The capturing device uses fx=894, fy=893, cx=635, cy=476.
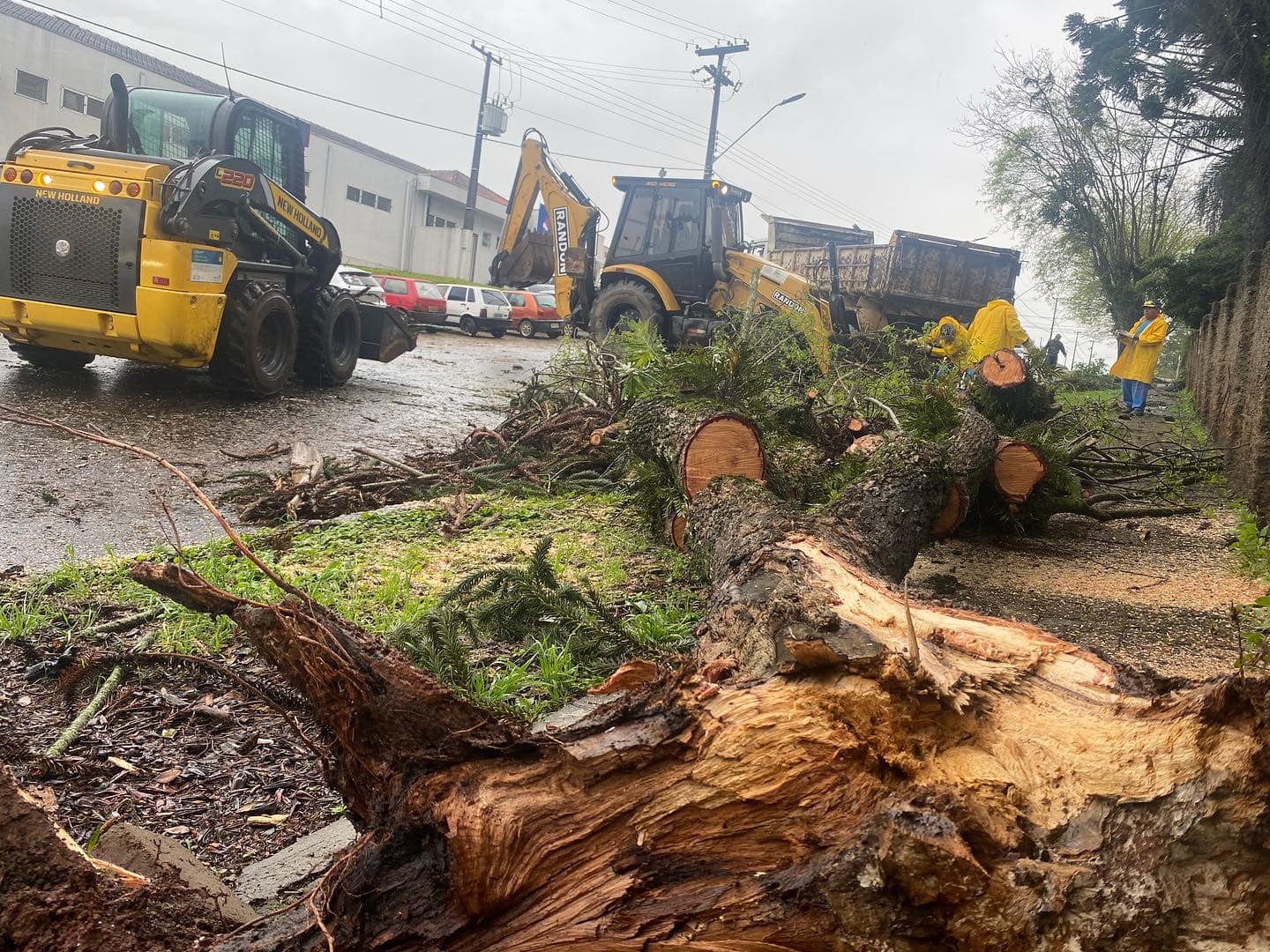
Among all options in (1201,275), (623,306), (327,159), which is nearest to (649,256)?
(623,306)

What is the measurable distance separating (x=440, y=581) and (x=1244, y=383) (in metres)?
6.46

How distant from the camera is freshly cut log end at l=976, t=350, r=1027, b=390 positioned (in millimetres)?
6891

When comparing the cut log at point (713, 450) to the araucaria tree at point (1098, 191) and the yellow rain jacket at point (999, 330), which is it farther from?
the araucaria tree at point (1098, 191)

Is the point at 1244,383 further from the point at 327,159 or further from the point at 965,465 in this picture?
the point at 327,159

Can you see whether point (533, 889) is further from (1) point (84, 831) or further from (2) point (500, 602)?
(2) point (500, 602)

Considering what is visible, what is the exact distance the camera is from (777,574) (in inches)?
108

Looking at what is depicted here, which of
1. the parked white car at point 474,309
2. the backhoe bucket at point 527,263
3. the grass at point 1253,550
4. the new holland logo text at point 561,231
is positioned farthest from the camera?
the parked white car at point 474,309

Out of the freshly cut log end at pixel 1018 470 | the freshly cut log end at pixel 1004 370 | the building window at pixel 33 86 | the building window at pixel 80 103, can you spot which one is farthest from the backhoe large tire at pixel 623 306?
the building window at pixel 33 86

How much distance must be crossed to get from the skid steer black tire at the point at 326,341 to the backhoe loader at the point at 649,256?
3727 mm

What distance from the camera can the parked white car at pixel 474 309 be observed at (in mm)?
23219

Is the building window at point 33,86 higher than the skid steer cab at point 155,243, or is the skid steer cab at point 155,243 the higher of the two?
the building window at point 33,86

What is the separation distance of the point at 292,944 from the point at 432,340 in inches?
767

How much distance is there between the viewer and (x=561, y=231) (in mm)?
14242

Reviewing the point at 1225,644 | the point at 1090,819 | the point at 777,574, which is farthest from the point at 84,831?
the point at 1225,644
